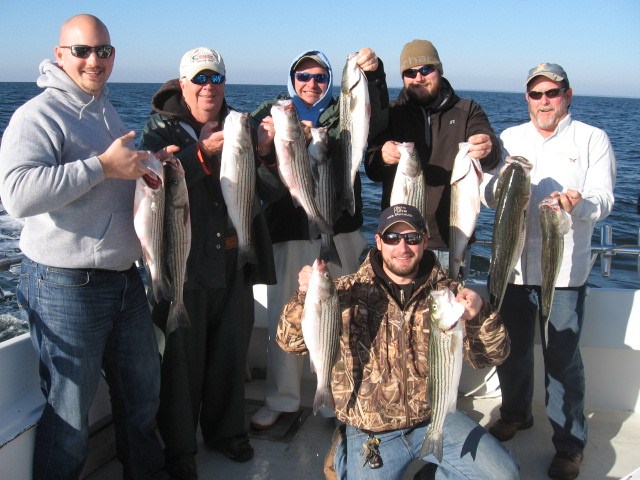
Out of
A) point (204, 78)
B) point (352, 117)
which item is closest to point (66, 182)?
point (204, 78)

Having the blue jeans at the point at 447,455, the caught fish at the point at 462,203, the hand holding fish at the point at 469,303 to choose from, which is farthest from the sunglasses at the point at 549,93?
the blue jeans at the point at 447,455

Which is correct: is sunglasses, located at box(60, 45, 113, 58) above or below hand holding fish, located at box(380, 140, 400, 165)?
above

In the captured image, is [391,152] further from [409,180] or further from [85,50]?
[85,50]

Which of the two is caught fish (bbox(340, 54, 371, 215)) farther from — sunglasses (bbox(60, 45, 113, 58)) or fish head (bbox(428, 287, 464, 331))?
sunglasses (bbox(60, 45, 113, 58))

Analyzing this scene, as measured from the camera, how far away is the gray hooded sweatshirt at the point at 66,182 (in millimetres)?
2818

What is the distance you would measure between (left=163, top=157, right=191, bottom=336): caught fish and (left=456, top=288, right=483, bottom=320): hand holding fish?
1.52 meters

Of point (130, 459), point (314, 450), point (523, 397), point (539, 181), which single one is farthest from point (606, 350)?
point (130, 459)

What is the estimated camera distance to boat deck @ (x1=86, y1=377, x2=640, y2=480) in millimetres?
4109

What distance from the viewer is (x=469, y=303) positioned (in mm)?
3209

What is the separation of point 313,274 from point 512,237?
4.40 feet

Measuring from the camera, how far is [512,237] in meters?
3.79

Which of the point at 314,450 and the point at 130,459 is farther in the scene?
the point at 314,450

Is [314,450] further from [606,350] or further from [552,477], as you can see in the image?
[606,350]

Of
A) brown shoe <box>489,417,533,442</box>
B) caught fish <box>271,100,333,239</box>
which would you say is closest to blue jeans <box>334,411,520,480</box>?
brown shoe <box>489,417,533,442</box>
